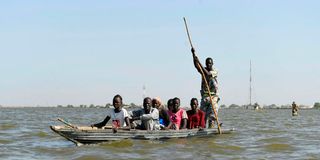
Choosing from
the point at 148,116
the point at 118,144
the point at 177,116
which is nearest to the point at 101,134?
the point at 118,144

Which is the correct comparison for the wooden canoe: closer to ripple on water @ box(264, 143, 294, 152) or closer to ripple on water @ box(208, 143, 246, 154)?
ripple on water @ box(208, 143, 246, 154)

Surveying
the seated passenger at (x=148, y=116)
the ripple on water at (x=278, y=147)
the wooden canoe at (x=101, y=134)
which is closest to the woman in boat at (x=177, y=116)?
the wooden canoe at (x=101, y=134)

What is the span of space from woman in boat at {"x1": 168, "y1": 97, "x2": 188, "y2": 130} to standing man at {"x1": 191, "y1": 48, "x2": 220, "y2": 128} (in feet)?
5.47

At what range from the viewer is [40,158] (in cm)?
1158

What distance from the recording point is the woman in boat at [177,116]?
50.8 feet

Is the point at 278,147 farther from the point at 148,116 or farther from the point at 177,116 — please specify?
the point at 148,116

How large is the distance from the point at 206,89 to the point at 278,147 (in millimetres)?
4014

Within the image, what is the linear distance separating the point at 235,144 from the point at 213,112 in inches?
115

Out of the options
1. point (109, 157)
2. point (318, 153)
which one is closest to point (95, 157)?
point (109, 157)

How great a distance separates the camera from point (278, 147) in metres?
13.7

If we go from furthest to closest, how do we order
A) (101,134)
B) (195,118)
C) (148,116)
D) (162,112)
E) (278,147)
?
(195,118) → (162,112) → (148,116) → (278,147) → (101,134)

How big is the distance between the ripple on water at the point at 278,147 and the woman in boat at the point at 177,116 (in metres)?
2.67

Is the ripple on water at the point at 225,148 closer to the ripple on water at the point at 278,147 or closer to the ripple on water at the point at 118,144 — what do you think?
the ripple on water at the point at 278,147

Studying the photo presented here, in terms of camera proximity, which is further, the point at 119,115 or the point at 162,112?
the point at 162,112
